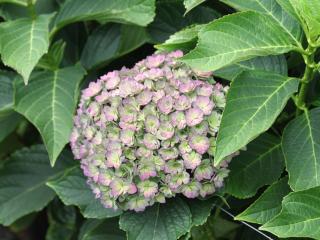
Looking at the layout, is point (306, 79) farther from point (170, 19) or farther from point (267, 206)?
point (170, 19)

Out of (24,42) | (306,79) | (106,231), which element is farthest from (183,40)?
(106,231)

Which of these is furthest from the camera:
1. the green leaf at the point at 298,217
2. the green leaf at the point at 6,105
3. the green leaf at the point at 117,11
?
the green leaf at the point at 6,105

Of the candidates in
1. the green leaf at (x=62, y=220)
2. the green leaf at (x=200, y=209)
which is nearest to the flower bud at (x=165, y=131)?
the green leaf at (x=200, y=209)

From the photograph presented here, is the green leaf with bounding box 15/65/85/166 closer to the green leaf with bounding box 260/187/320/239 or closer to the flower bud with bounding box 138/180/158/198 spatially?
the flower bud with bounding box 138/180/158/198

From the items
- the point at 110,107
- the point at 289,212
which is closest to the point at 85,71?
the point at 110,107

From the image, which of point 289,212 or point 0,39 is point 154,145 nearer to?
point 289,212

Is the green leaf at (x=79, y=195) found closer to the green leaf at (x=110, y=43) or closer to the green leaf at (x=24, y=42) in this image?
the green leaf at (x=24, y=42)
